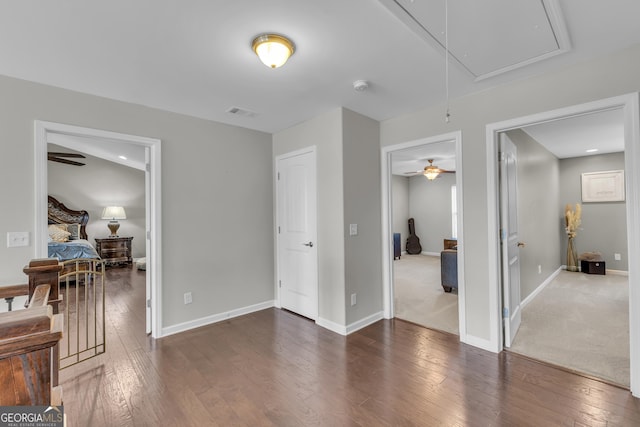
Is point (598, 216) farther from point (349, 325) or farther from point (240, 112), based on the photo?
point (240, 112)

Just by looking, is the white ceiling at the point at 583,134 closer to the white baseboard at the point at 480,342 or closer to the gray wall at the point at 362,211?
the gray wall at the point at 362,211

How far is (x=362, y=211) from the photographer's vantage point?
11.0 feet

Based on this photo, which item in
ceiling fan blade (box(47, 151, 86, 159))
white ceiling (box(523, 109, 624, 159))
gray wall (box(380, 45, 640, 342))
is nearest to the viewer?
gray wall (box(380, 45, 640, 342))

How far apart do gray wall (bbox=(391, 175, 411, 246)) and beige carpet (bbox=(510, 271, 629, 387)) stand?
4327 mm

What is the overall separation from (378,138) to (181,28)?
2.38m

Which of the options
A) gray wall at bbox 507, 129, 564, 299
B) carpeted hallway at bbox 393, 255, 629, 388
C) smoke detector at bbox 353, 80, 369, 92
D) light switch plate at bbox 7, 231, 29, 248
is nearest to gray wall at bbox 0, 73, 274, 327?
light switch plate at bbox 7, 231, 29, 248

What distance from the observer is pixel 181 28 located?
5.90 feet

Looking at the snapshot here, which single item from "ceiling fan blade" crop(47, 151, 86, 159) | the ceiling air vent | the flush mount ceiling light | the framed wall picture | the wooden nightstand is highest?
"ceiling fan blade" crop(47, 151, 86, 159)

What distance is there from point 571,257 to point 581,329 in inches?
147

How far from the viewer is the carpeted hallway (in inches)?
99.5

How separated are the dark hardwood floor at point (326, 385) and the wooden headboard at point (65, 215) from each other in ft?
18.4

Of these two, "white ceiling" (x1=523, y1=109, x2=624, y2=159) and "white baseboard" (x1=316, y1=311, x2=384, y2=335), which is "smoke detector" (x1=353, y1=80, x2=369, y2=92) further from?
"white baseboard" (x1=316, y1=311, x2=384, y2=335)

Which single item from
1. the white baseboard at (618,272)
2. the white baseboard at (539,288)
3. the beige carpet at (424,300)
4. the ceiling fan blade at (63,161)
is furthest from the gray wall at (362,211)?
the ceiling fan blade at (63,161)

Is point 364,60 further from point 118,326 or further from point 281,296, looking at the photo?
point 118,326
